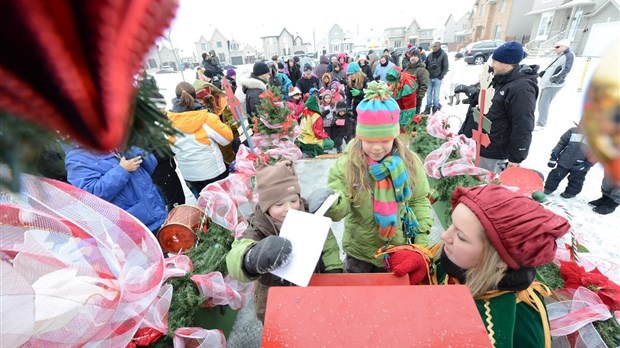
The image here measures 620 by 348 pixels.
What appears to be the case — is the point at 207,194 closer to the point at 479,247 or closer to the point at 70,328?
the point at 70,328

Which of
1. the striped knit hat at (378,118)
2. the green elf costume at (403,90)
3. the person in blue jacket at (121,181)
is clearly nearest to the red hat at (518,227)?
the striped knit hat at (378,118)

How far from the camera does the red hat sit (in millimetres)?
1042

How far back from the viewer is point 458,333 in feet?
2.16

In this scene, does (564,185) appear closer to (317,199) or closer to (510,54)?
(510,54)

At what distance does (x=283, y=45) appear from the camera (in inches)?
1255

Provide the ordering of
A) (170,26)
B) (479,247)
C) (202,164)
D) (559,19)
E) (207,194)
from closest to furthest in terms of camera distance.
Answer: (170,26) → (479,247) → (207,194) → (202,164) → (559,19)

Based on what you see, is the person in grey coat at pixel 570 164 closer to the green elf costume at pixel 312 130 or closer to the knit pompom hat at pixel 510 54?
the knit pompom hat at pixel 510 54

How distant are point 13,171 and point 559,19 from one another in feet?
75.3

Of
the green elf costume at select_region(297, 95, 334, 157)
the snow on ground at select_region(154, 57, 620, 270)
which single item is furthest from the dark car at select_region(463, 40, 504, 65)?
the green elf costume at select_region(297, 95, 334, 157)

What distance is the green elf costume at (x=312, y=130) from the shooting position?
17.0ft

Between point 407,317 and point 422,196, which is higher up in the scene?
point 407,317

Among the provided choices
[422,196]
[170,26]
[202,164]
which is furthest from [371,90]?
[202,164]

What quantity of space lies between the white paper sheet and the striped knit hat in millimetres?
872

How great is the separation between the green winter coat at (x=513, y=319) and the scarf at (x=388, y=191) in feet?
2.54
